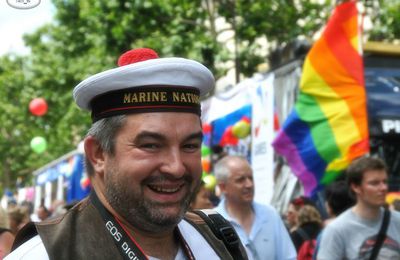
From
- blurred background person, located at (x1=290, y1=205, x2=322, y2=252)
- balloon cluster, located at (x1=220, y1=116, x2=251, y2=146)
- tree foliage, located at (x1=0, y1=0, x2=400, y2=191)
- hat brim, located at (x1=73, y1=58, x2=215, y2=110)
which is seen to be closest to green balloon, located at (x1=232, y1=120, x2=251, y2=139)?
balloon cluster, located at (x1=220, y1=116, x2=251, y2=146)

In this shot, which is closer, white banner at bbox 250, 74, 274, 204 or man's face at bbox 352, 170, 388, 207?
man's face at bbox 352, 170, 388, 207

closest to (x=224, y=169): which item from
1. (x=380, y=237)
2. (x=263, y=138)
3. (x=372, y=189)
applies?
(x=372, y=189)

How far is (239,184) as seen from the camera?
5.80 meters

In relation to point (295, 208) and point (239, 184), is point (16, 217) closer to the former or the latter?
point (239, 184)

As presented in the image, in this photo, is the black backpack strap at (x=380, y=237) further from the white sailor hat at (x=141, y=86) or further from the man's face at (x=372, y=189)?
the white sailor hat at (x=141, y=86)

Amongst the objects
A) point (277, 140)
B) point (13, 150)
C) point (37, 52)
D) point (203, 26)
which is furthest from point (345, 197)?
point (13, 150)

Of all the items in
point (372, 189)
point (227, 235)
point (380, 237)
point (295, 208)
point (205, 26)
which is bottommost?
point (295, 208)

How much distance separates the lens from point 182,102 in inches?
97.3

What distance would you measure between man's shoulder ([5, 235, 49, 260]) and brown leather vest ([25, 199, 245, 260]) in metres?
0.02

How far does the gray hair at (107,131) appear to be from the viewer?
2422 mm

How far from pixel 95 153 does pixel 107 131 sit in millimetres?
91

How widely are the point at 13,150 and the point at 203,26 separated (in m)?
26.9

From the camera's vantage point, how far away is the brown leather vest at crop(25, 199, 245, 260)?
227cm

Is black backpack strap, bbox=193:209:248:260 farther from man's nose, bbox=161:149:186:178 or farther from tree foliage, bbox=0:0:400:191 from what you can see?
tree foliage, bbox=0:0:400:191
